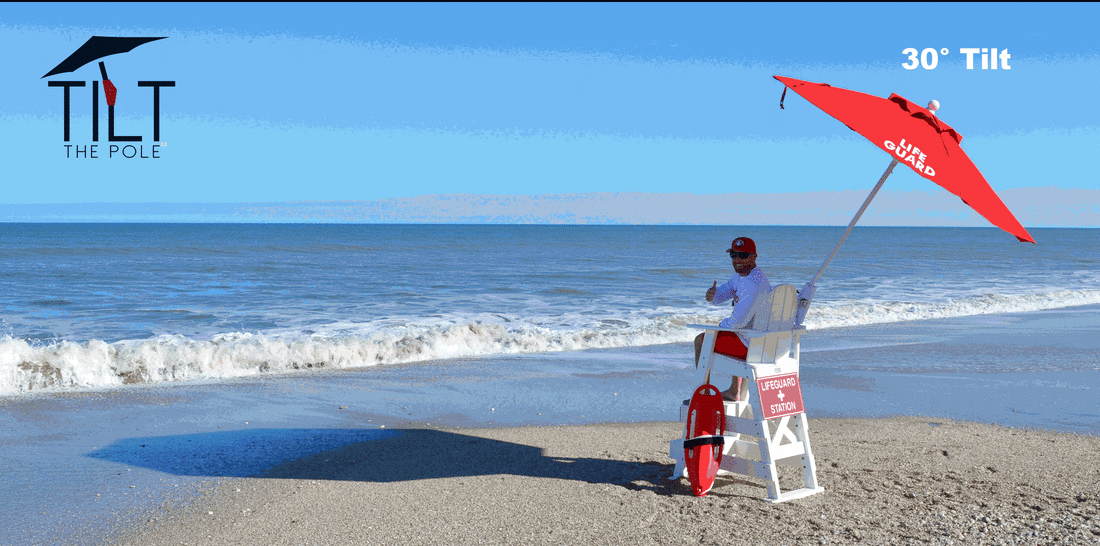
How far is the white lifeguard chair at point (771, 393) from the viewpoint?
454cm

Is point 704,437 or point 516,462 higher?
point 704,437

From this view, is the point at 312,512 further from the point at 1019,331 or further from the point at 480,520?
the point at 1019,331

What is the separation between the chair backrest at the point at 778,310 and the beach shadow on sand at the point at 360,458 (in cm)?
116

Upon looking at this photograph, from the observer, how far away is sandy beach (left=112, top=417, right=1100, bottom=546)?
160 inches

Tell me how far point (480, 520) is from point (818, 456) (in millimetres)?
2661

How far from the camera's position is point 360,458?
5.58 metres

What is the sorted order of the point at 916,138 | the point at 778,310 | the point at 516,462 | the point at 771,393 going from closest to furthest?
the point at 916,138 < the point at 778,310 < the point at 771,393 < the point at 516,462

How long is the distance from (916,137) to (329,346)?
8.77 m

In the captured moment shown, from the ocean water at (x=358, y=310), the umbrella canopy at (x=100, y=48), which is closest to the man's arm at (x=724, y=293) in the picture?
the ocean water at (x=358, y=310)

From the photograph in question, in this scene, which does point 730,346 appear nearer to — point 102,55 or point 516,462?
point 516,462

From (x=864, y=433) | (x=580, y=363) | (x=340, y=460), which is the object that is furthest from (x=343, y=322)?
(x=864, y=433)

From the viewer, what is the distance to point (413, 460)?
555cm

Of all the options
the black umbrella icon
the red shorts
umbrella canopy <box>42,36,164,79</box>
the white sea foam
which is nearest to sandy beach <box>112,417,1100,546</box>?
the red shorts

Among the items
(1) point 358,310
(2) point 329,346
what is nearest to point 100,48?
(1) point 358,310
